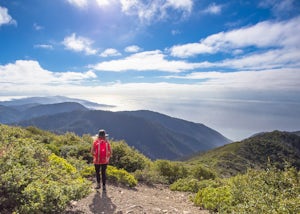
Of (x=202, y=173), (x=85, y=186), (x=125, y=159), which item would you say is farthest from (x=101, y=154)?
(x=202, y=173)

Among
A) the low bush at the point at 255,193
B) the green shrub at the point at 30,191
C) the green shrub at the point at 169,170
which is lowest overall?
the green shrub at the point at 169,170

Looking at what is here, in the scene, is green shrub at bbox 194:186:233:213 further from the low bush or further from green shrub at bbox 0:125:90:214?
green shrub at bbox 0:125:90:214

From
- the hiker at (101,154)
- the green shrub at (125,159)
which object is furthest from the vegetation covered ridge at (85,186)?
the green shrub at (125,159)

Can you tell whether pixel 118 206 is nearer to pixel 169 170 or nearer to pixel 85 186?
pixel 85 186

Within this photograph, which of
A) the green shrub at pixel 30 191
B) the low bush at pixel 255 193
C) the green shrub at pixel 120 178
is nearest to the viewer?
the green shrub at pixel 30 191

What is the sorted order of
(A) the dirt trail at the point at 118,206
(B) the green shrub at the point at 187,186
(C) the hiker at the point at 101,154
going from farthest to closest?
(B) the green shrub at the point at 187,186
(C) the hiker at the point at 101,154
(A) the dirt trail at the point at 118,206

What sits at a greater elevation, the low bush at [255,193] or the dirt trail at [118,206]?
the low bush at [255,193]

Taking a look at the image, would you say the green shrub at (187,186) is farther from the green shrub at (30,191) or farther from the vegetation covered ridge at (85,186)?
the green shrub at (30,191)

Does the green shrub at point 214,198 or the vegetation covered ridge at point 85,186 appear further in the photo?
the green shrub at point 214,198

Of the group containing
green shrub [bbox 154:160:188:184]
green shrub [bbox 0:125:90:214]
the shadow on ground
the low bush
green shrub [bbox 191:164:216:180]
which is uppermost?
green shrub [bbox 0:125:90:214]

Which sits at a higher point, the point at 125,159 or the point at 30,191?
the point at 30,191

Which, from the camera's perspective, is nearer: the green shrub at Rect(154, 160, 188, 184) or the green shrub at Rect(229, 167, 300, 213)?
the green shrub at Rect(229, 167, 300, 213)

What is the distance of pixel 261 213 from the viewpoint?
462 cm

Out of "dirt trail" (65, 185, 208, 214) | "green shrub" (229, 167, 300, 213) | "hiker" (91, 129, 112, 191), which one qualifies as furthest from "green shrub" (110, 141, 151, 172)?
"green shrub" (229, 167, 300, 213)
